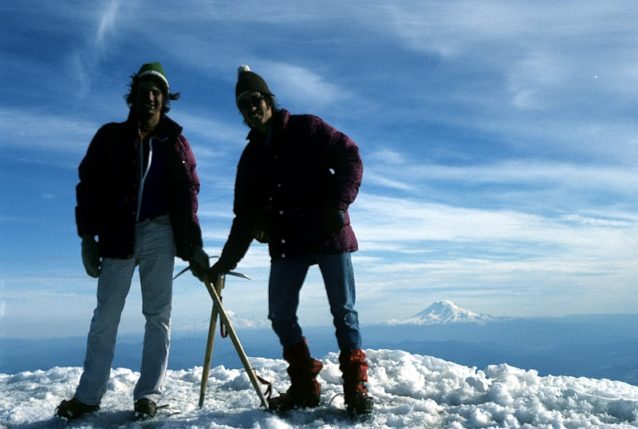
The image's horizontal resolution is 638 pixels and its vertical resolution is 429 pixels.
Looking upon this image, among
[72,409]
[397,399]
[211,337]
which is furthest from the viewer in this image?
[397,399]

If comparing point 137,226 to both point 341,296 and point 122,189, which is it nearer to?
point 122,189

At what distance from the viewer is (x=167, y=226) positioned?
539cm

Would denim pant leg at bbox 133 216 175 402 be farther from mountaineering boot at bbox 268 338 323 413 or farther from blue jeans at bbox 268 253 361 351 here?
mountaineering boot at bbox 268 338 323 413

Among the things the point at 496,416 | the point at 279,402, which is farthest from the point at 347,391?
the point at 496,416

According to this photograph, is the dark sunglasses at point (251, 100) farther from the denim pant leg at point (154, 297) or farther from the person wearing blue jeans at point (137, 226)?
the denim pant leg at point (154, 297)

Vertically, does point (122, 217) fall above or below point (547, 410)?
above

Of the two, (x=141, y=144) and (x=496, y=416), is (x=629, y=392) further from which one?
(x=141, y=144)

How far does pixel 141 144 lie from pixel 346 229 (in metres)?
2.23

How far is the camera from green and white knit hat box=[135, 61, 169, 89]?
531 centimetres

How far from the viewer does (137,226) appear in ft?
17.3

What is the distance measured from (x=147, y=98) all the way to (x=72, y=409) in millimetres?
3138

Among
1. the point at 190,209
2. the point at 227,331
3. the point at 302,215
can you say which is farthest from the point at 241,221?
the point at 227,331

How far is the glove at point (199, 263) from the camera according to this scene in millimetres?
5484

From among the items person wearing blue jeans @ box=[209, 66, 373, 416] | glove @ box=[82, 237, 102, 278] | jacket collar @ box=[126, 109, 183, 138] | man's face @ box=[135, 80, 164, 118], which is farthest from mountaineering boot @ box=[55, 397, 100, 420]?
man's face @ box=[135, 80, 164, 118]
